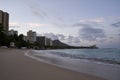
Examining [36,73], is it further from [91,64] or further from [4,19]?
[4,19]

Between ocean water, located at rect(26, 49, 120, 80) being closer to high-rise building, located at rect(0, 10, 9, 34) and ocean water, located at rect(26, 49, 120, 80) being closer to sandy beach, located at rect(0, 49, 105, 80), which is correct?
sandy beach, located at rect(0, 49, 105, 80)

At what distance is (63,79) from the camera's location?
273 inches

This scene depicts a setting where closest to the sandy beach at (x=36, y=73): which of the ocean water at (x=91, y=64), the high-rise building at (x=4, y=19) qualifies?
the ocean water at (x=91, y=64)

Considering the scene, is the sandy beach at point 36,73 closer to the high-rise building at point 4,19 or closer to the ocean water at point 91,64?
the ocean water at point 91,64

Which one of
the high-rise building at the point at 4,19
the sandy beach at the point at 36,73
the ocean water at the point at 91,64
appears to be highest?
the high-rise building at the point at 4,19

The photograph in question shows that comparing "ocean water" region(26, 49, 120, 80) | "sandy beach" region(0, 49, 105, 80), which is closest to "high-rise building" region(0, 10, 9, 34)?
"ocean water" region(26, 49, 120, 80)

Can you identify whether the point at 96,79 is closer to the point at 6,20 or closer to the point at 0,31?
the point at 0,31

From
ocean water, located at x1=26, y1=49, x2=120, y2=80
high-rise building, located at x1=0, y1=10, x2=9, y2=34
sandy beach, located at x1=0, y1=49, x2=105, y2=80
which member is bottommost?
ocean water, located at x1=26, y1=49, x2=120, y2=80

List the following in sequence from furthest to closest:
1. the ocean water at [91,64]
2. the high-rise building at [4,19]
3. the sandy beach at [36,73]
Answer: the high-rise building at [4,19] < the ocean water at [91,64] < the sandy beach at [36,73]

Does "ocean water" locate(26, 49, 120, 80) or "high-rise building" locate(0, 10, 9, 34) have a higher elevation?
"high-rise building" locate(0, 10, 9, 34)

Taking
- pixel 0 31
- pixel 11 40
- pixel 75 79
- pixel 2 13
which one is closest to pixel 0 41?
pixel 0 31

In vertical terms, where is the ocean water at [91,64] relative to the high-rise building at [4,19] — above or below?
below

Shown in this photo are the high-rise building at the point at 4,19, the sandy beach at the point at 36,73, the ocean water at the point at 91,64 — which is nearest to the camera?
the sandy beach at the point at 36,73

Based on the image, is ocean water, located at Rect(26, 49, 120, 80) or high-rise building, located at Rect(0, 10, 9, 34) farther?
high-rise building, located at Rect(0, 10, 9, 34)
